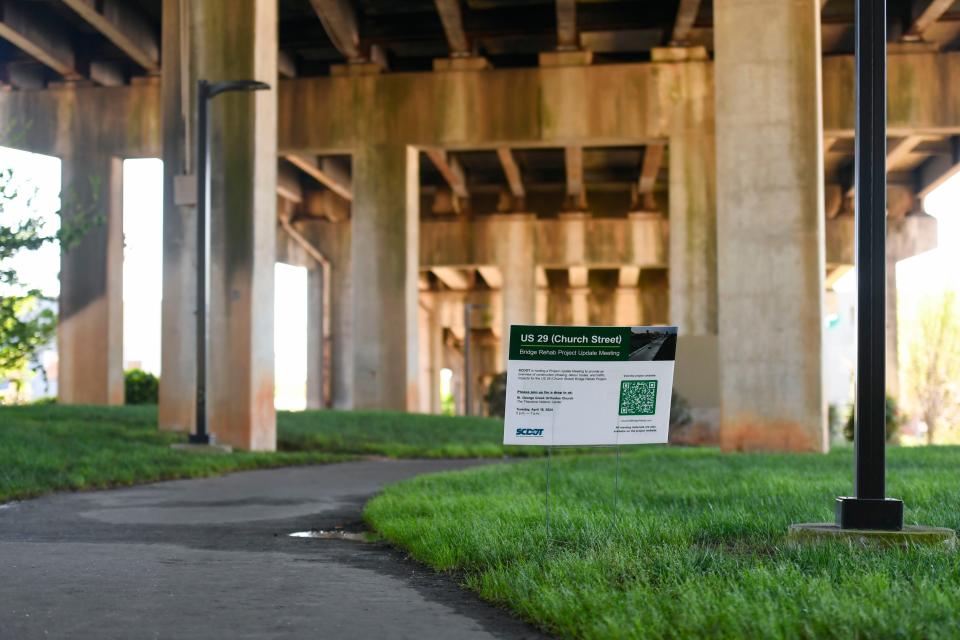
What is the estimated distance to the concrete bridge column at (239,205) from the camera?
22.8 meters

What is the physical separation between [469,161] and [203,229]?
3018 centimetres

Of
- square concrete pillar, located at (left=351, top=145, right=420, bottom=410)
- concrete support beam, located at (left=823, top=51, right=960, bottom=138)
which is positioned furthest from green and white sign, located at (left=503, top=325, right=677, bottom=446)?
square concrete pillar, located at (left=351, top=145, right=420, bottom=410)

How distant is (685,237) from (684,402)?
4823 millimetres

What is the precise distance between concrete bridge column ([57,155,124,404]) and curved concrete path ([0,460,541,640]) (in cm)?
2681

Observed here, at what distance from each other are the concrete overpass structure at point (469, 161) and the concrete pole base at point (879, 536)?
14.3 meters

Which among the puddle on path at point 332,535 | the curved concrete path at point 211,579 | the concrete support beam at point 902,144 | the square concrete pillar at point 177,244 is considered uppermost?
the concrete support beam at point 902,144

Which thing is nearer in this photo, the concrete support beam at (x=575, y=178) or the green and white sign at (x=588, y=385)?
the green and white sign at (x=588, y=385)

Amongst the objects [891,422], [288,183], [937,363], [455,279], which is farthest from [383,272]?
[455,279]

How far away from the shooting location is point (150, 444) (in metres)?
20.3

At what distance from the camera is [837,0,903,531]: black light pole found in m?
7.99

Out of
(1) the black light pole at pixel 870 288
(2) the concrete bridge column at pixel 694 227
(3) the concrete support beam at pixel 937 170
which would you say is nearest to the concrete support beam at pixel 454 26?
(2) the concrete bridge column at pixel 694 227

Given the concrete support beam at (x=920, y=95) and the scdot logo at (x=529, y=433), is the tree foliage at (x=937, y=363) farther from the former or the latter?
the scdot logo at (x=529, y=433)

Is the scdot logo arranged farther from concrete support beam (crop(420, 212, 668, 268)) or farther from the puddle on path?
concrete support beam (crop(420, 212, 668, 268))

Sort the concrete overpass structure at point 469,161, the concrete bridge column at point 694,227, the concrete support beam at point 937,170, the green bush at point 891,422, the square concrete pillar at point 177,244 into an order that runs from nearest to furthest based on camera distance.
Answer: the concrete overpass structure at point 469,161, the square concrete pillar at point 177,244, the concrete bridge column at point 694,227, the green bush at point 891,422, the concrete support beam at point 937,170
